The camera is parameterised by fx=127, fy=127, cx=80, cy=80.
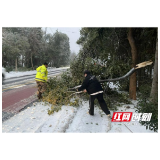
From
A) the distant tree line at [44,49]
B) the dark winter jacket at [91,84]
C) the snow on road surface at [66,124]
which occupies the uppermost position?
the distant tree line at [44,49]

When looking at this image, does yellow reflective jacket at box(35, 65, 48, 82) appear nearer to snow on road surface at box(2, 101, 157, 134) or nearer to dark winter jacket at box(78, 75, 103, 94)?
snow on road surface at box(2, 101, 157, 134)

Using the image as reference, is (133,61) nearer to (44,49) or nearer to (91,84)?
(91,84)

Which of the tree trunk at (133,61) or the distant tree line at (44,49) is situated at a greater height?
the distant tree line at (44,49)

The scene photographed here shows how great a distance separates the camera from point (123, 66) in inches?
194

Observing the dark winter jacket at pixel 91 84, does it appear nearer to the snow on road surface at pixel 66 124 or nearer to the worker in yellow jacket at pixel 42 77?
the snow on road surface at pixel 66 124

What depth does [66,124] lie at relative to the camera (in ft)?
A: 11.5

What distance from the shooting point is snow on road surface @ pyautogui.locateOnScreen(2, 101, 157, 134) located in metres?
3.17

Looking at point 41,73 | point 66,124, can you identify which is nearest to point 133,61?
point 66,124

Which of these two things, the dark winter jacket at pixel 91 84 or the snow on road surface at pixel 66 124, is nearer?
the snow on road surface at pixel 66 124

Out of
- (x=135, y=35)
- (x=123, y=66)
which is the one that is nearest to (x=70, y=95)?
(x=123, y=66)

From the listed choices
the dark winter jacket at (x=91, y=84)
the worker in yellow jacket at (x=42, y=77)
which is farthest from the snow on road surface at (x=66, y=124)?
the worker in yellow jacket at (x=42, y=77)

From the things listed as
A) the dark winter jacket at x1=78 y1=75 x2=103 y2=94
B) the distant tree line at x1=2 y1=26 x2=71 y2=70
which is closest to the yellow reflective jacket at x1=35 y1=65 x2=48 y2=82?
the dark winter jacket at x1=78 y1=75 x2=103 y2=94

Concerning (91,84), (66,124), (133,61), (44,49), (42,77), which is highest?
(44,49)

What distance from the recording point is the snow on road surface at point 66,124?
10.4ft
